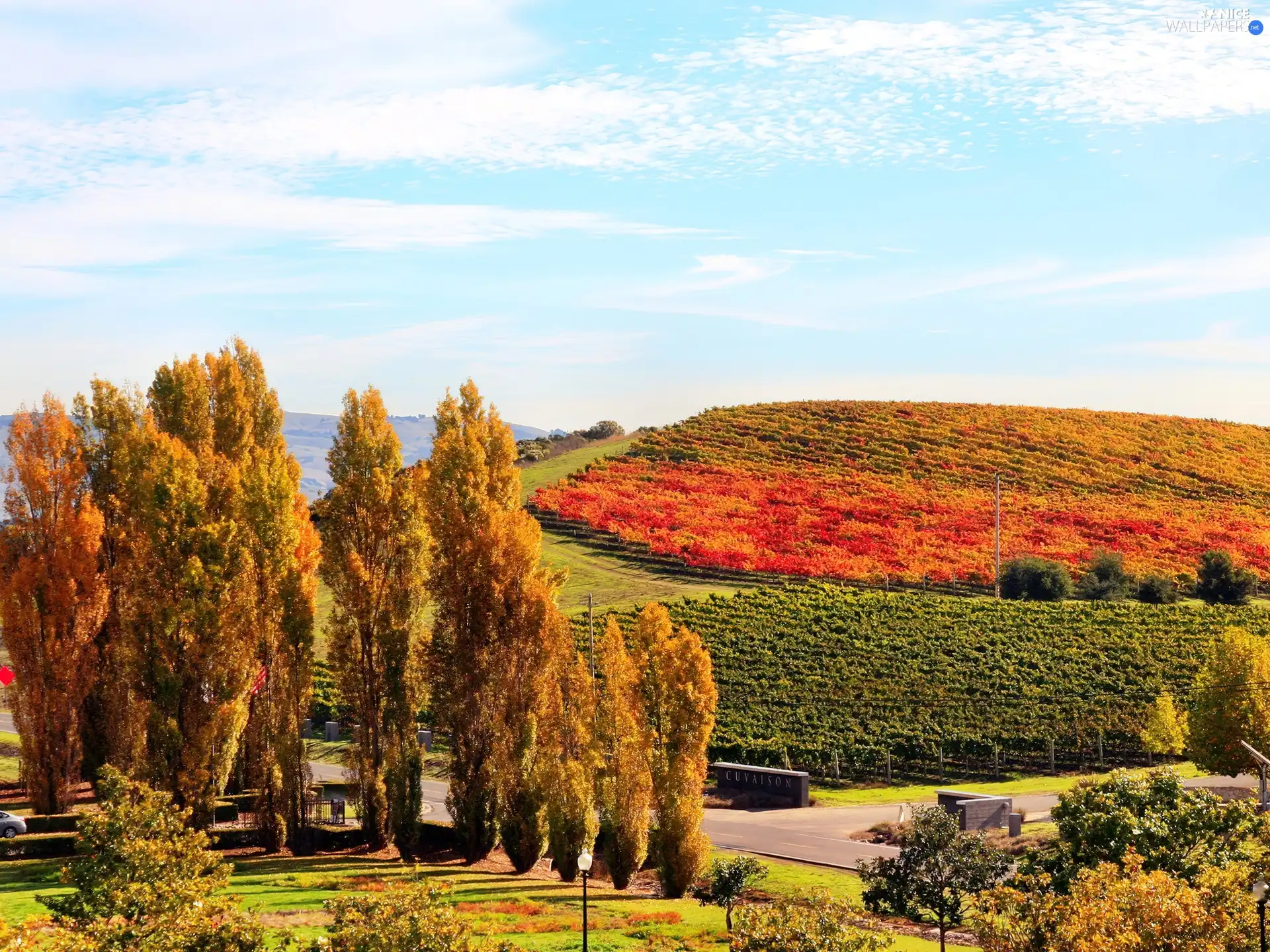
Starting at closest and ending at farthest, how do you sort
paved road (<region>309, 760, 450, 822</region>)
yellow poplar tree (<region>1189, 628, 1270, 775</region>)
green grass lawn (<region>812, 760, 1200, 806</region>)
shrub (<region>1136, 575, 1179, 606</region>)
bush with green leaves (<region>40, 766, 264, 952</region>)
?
bush with green leaves (<region>40, 766, 264, 952</region>) < yellow poplar tree (<region>1189, 628, 1270, 775</region>) < paved road (<region>309, 760, 450, 822</region>) < green grass lawn (<region>812, 760, 1200, 806</region>) < shrub (<region>1136, 575, 1179, 606</region>)

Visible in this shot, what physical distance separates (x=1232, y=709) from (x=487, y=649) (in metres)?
28.1

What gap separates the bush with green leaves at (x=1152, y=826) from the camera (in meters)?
25.3

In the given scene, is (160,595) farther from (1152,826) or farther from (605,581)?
(605,581)

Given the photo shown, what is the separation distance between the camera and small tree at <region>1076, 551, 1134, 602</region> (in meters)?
72.4

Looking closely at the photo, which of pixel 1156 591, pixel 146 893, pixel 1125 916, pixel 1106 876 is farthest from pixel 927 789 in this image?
pixel 146 893

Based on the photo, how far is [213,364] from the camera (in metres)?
43.4

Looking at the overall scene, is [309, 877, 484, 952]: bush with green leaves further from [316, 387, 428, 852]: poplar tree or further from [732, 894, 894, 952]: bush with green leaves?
[316, 387, 428, 852]: poplar tree

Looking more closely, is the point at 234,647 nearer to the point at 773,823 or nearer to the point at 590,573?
the point at 773,823

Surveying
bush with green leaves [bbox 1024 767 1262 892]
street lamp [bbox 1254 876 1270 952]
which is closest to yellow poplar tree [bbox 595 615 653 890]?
bush with green leaves [bbox 1024 767 1262 892]

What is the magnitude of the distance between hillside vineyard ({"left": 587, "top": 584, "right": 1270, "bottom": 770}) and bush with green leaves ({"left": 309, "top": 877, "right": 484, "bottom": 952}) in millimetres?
36082

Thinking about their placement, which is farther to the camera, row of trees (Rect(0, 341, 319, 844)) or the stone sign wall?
the stone sign wall

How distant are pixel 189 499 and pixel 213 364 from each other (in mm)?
9609

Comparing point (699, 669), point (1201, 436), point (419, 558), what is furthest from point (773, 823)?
point (1201, 436)

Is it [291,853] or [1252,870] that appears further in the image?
[291,853]
